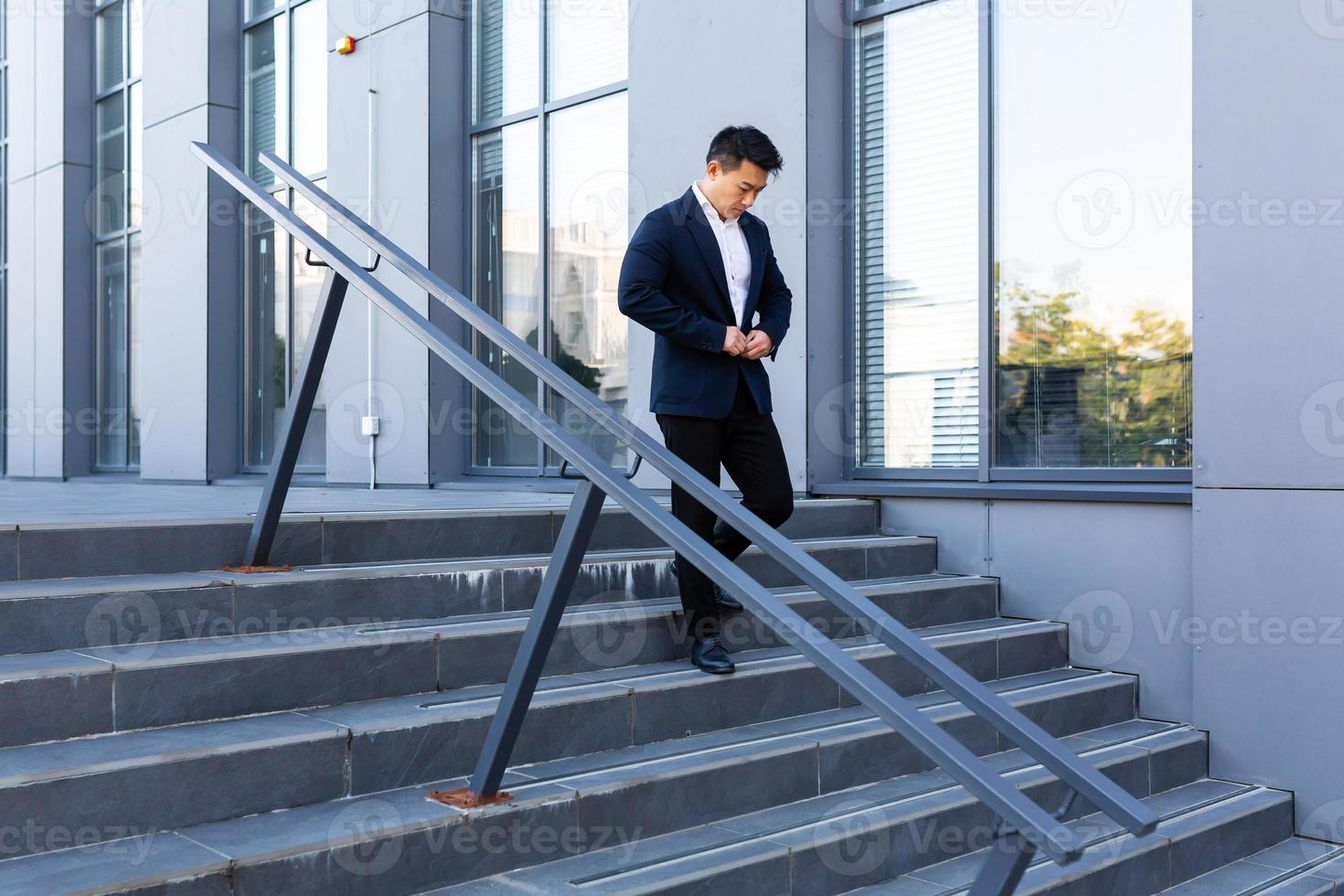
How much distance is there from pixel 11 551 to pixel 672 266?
2.04 metres

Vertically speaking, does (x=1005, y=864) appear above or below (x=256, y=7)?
below

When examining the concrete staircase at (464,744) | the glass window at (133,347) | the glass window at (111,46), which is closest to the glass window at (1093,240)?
the concrete staircase at (464,744)

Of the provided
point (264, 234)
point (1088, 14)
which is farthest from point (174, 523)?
point (264, 234)

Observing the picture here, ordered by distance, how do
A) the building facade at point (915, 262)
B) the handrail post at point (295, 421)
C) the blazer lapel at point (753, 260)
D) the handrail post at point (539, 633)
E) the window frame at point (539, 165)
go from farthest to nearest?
1. the window frame at point (539, 165)
2. the building facade at point (915, 262)
3. the blazer lapel at point (753, 260)
4. the handrail post at point (295, 421)
5. the handrail post at point (539, 633)

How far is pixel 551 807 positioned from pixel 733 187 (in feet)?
6.34

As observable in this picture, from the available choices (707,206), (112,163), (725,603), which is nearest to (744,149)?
(707,206)

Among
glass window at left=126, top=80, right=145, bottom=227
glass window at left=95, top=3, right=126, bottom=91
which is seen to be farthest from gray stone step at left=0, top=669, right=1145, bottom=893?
glass window at left=95, top=3, right=126, bottom=91

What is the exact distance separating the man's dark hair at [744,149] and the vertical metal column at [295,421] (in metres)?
1.19

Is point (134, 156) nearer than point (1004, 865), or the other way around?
point (1004, 865)

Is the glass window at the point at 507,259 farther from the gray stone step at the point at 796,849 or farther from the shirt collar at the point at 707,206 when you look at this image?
the gray stone step at the point at 796,849

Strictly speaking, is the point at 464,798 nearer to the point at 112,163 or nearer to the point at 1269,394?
the point at 1269,394

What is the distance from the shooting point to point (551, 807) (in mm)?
3021

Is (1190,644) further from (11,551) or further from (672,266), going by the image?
(11,551)

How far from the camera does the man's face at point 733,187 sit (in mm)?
3912
